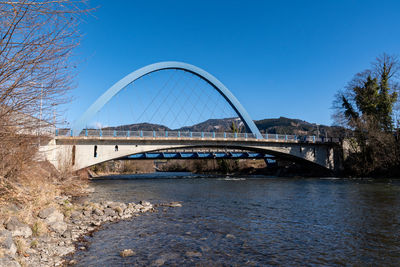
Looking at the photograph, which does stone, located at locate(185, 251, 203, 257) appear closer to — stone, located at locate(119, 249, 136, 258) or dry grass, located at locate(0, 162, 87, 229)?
stone, located at locate(119, 249, 136, 258)

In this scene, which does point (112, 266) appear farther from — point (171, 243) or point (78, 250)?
point (171, 243)

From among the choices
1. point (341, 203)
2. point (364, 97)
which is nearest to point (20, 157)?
point (341, 203)

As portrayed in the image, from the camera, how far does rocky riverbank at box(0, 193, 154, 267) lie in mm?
4903

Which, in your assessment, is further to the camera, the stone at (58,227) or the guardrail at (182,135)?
the guardrail at (182,135)

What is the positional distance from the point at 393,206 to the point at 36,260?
1348 cm

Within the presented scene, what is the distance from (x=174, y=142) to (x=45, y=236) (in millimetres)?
26141

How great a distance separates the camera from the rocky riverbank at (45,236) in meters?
4.90

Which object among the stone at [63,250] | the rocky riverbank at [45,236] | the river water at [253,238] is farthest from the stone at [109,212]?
the stone at [63,250]

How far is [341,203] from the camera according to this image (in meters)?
12.9

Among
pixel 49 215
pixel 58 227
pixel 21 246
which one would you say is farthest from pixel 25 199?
pixel 21 246

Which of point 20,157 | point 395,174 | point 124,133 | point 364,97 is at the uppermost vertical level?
point 364,97

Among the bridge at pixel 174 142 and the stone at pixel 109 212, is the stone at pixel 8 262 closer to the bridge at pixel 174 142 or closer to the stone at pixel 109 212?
the stone at pixel 109 212

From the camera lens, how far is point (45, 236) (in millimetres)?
6340

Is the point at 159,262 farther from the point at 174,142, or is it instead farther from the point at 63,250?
the point at 174,142
